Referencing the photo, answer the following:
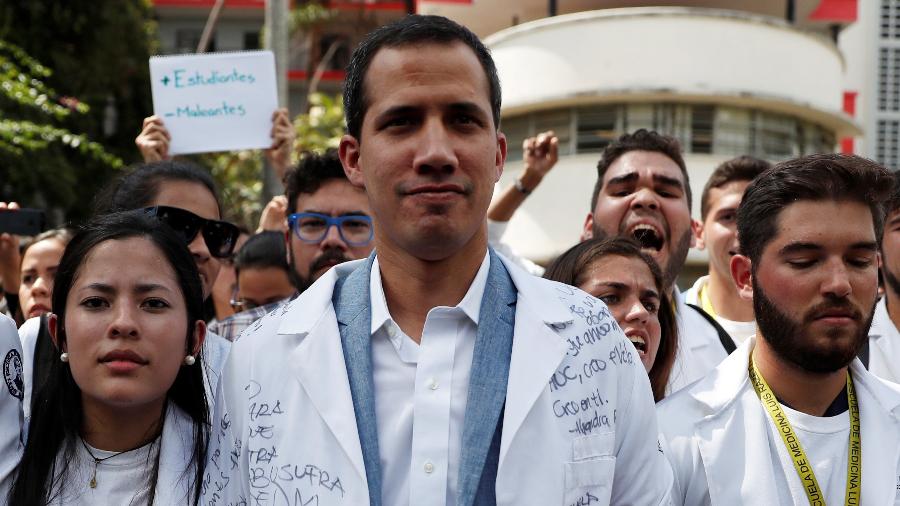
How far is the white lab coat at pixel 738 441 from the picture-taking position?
310cm

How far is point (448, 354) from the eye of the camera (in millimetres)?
2525

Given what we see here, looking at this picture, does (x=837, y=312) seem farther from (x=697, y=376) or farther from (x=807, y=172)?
(x=697, y=376)

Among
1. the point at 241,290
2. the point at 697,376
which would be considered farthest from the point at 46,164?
the point at 697,376

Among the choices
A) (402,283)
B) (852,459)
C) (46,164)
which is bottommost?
(852,459)

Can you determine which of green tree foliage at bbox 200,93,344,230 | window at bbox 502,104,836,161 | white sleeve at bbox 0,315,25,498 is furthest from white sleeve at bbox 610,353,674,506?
green tree foliage at bbox 200,93,344,230

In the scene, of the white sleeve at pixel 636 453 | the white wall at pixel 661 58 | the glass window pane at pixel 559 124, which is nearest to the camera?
the white sleeve at pixel 636 453

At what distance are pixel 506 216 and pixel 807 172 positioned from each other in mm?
2464

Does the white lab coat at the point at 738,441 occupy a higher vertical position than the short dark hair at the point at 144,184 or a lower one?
lower

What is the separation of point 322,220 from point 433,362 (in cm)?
236

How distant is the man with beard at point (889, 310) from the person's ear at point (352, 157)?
88.1 inches

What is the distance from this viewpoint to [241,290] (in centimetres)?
603

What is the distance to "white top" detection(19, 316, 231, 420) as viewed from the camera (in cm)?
347

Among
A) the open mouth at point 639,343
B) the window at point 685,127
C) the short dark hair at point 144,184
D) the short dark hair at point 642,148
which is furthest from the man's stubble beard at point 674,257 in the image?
the window at point 685,127

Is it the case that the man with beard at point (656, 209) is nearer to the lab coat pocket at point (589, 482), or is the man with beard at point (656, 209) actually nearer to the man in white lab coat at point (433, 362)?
the man in white lab coat at point (433, 362)
